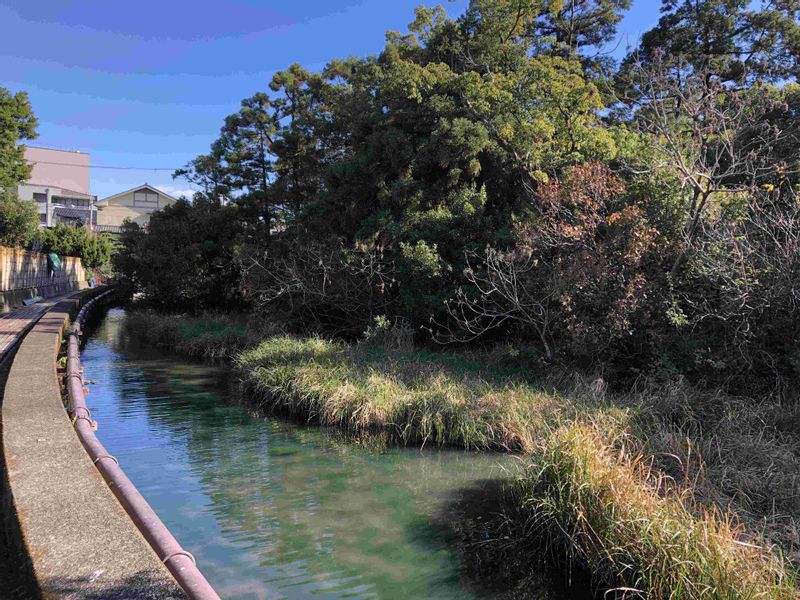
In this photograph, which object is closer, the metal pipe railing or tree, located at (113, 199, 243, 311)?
the metal pipe railing

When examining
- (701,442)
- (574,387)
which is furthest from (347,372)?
(701,442)

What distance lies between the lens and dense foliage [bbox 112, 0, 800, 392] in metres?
9.62

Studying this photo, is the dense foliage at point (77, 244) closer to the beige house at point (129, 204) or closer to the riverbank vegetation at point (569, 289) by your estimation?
the beige house at point (129, 204)

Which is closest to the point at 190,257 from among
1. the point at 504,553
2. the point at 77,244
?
the point at 504,553

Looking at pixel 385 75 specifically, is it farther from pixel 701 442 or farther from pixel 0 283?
pixel 0 283

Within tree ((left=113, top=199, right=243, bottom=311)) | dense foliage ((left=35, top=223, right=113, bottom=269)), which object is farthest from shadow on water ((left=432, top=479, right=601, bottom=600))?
dense foliage ((left=35, top=223, right=113, bottom=269))

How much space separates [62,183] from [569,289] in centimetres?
7325

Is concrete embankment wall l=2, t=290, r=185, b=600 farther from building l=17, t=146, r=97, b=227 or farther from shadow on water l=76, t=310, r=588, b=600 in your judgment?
building l=17, t=146, r=97, b=227

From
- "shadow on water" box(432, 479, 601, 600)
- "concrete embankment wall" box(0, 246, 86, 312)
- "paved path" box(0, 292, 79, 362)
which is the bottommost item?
Answer: "shadow on water" box(432, 479, 601, 600)

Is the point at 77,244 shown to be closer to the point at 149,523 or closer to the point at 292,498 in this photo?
the point at 292,498

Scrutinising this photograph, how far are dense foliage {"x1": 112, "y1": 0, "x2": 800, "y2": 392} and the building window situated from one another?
45.8m

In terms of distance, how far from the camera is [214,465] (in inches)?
317

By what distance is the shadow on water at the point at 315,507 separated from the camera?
5.14m

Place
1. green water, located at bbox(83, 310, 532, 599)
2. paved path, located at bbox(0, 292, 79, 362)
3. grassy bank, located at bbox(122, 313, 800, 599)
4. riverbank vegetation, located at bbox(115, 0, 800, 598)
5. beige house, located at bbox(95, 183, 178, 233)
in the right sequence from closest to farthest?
1. grassy bank, located at bbox(122, 313, 800, 599)
2. green water, located at bbox(83, 310, 532, 599)
3. riverbank vegetation, located at bbox(115, 0, 800, 598)
4. paved path, located at bbox(0, 292, 79, 362)
5. beige house, located at bbox(95, 183, 178, 233)
